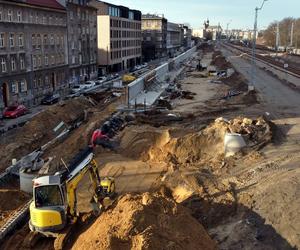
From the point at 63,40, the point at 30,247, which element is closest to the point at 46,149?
the point at 30,247

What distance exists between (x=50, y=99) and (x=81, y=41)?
20.4 m

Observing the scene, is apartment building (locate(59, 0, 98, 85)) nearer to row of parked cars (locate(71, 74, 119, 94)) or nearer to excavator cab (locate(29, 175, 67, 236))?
row of parked cars (locate(71, 74, 119, 94))

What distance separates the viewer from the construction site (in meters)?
13.3

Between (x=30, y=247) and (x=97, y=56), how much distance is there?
201 feet

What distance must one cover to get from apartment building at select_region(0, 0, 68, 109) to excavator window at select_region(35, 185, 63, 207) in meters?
29.9

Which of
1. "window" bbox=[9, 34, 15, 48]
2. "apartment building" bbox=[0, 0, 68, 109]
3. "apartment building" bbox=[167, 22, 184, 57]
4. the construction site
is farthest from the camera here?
"apartment building" bbox=[167, 22, 184, 57]

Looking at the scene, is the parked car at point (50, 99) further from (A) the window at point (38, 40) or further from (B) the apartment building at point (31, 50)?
(A) the window at point (38, 40)

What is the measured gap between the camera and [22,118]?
3888 centimetres

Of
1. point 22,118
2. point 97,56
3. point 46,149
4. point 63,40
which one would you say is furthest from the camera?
point 97,56

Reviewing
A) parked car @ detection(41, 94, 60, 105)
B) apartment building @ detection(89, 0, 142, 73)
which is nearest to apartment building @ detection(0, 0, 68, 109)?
parked car @ detection(41, 94, 60, 105)

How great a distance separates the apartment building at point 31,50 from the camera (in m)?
42.0

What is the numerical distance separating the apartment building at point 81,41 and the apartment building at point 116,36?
529cm

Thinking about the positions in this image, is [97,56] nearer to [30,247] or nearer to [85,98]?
[85,98]

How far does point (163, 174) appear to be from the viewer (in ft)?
73.8
